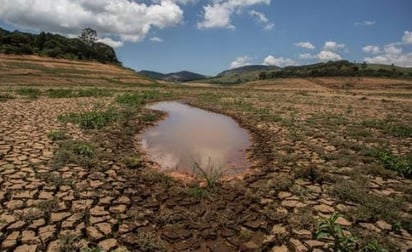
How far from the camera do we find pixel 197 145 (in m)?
10.4

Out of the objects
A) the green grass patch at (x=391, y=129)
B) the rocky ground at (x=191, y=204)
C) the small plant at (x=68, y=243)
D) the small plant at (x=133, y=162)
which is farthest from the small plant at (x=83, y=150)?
the green grass patch at (x=391, y=129)

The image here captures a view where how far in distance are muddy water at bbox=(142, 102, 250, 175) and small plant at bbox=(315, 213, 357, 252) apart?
118 inches

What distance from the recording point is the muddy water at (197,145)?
7957 millimetres

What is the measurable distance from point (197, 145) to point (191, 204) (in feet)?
17.2

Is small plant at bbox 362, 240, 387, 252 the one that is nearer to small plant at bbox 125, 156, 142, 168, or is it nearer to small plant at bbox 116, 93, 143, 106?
small plant at bbox 125, 156, 142, 168

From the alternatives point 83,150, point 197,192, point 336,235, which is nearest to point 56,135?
point 83,150

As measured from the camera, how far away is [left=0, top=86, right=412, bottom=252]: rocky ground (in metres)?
4.12

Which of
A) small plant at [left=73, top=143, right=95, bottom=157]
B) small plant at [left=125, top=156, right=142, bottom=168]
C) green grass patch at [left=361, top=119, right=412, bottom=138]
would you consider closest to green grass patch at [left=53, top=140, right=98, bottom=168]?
small plant at [left=73, top=143, right=95, bottom=157]

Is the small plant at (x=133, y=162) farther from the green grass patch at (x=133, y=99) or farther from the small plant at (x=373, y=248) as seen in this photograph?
the green grass patch at (x=133, y=99)

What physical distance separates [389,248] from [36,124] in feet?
34.1

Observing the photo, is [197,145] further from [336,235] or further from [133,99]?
[133,99]

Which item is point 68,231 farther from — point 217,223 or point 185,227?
point 217,223

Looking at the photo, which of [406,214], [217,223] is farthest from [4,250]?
[406,214]

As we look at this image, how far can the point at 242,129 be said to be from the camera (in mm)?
13602
